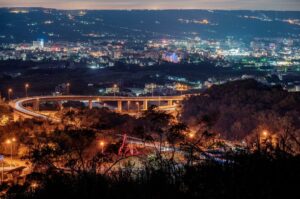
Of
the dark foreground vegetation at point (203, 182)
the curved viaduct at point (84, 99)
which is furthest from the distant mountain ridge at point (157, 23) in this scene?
the dark foreground vegetation at point (203, 182)

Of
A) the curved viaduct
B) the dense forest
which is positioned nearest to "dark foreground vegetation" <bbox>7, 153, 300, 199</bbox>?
the dense forest

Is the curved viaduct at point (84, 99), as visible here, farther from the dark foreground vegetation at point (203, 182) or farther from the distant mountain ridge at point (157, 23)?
the distant mountain ridge at point (157, 23)

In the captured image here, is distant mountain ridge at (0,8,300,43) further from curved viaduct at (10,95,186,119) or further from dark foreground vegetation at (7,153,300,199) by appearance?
dark foreground vegetation at (7,153,300,199)

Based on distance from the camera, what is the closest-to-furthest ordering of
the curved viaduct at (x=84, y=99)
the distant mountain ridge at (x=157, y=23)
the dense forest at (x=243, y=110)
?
the dense forest at (x=243, y=110) → the curved viaduct at (x=84, y=99) → the distant mountain ridge at (x=157, y=23)

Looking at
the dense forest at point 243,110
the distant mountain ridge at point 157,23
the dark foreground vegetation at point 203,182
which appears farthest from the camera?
the distant mountain ridge at point 157,23

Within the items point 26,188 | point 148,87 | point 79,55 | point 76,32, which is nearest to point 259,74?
point 148,87

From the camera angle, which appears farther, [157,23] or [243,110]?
[157,23]

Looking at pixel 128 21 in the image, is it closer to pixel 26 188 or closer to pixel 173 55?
pixel 173 55

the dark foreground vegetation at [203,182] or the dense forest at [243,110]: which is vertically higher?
the dark foreground vegetation at [203,182]

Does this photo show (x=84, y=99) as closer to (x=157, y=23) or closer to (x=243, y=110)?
(x=243, y=110)

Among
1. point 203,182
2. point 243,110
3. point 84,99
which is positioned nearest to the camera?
point 203,182

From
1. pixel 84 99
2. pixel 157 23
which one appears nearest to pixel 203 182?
pixel 84 99
